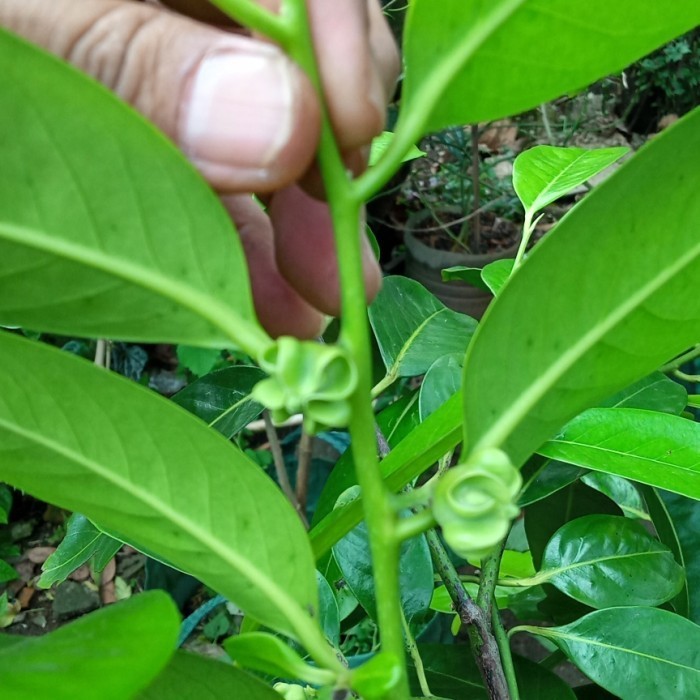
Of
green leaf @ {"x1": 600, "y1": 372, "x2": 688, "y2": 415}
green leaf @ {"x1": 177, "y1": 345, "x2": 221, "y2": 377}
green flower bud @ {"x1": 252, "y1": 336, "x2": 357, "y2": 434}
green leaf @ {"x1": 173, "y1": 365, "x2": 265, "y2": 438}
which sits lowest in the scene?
green leaf @ {"x1": 177, "y1": 345, "x2": 221, "y2": 377}

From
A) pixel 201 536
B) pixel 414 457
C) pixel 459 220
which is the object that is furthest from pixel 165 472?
pixel 459 220

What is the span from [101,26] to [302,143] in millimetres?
197

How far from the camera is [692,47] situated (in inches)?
134

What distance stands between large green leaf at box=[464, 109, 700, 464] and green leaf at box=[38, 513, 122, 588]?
0.54m

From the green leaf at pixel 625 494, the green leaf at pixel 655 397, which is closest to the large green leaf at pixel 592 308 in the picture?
the green leaf at pixel 655 397

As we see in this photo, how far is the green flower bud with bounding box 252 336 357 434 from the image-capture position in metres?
0.29

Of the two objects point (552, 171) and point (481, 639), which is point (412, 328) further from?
point (481, 639)

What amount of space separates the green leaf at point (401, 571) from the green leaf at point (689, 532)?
281 mm

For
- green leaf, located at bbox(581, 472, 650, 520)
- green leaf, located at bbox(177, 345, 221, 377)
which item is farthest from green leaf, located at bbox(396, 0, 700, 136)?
green leaf, located at bbox(177, 345, 221, 377)

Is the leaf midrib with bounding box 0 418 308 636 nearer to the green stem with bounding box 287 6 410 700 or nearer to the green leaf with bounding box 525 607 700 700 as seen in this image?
the green stem with bounding box 287 6 410 700

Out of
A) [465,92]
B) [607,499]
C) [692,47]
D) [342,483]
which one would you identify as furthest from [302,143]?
[692,47]

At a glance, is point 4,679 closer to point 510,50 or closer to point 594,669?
point 510,50

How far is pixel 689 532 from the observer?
30.1 inches

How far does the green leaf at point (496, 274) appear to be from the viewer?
2.49 feet
